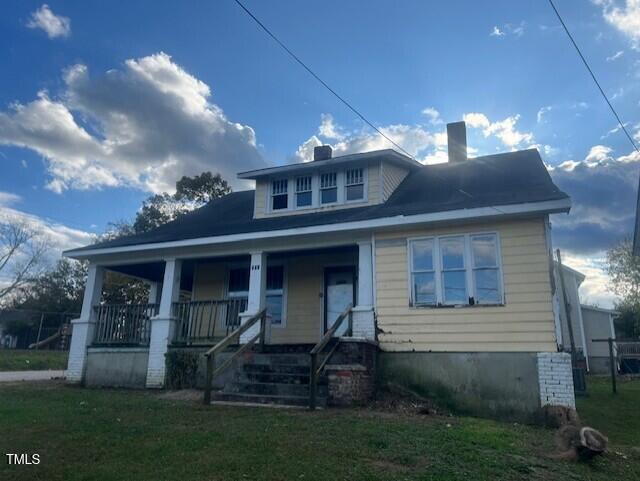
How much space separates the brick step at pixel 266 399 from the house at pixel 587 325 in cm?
1668

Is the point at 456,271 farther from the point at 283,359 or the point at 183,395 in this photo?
the point at 183,395

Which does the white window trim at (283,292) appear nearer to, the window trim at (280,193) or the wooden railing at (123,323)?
the window trim at (280,193)

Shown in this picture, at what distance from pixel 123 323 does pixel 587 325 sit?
21.2 m

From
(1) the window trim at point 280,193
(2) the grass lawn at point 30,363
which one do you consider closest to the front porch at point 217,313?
(1) the window trim at point 280,193

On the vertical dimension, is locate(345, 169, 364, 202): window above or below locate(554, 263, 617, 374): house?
above

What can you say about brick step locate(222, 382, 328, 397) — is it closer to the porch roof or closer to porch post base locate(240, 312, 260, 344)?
porch post base locate(240, 312, 260, 344)

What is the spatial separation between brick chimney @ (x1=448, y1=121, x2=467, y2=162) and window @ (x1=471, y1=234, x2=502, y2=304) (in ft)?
18.0

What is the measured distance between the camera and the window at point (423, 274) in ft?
30.2

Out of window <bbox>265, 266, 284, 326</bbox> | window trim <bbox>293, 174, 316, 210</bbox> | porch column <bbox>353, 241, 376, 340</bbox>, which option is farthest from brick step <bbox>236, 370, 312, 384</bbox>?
window trim <bbox>293, 174, 316, 210</bbox>

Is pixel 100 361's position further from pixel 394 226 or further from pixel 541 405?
pixel 541 405

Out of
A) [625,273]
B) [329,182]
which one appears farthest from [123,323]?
[625,273]

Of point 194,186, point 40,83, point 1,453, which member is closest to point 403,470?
point 1,453

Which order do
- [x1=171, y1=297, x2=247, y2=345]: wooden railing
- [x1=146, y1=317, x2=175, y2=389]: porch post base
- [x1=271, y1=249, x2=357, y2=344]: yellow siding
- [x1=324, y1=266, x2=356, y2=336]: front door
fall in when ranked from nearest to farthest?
[x1=146, y1=317, x2=175, y2=389]: porch post base, [x1=171, y1=297, x2=247, y2=345]: wooden railing, [x1=324, y1=266, x2=356, y2=336]: front door, [x1=271, y1=249, x2=357, y2=344]: yellow siding

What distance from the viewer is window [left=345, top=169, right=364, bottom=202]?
1222 centimetres
